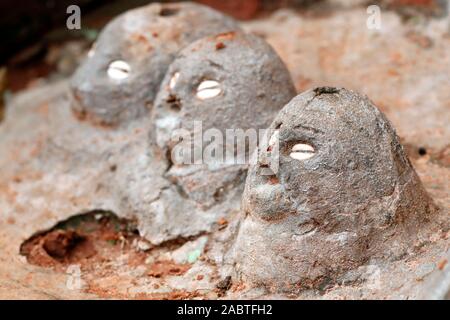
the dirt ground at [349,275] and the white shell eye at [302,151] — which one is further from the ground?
the white shell eye at [302,151]

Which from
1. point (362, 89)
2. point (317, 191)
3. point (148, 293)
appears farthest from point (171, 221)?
point (362, 89)

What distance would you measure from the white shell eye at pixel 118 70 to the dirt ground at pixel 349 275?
0.65 m

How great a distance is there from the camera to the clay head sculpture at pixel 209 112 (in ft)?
11.8

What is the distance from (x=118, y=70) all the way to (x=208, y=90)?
778 millimetres

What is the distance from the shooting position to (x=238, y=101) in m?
3.66

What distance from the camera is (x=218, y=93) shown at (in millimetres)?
3682

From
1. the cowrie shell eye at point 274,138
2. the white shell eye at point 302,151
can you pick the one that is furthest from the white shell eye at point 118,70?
the white shell eye at point 302,151

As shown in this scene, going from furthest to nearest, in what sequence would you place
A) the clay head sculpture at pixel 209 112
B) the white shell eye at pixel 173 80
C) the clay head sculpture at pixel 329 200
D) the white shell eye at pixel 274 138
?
1. the white shell eye at pixel 173 80
2. the clay head sculpture at pixel 209 112
3. the white shell eye at pixel 274 138
4. the clay head sculpture at pixel 329 200

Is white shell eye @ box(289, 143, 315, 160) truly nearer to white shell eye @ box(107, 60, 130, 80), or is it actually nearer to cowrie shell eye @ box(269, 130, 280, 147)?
cowrie shell eye @ box(269, 130, 280, 147)

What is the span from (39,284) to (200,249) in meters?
0.66

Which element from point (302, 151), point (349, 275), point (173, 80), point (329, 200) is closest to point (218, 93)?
point (173, 80)

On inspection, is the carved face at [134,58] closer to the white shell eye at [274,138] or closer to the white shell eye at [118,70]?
the white shell eye at [118,70]

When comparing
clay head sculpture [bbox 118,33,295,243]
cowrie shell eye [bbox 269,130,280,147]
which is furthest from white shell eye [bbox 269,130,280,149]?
clay head sculpture [bbox 118,33,295,243]
